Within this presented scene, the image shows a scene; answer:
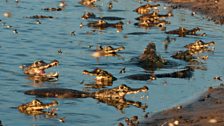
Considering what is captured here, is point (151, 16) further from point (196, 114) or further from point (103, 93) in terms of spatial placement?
point (196, 114)

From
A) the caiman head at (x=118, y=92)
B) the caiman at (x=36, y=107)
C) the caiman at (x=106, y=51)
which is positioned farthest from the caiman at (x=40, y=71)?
the caiman at (x=36, y=107)

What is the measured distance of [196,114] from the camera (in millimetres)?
17375

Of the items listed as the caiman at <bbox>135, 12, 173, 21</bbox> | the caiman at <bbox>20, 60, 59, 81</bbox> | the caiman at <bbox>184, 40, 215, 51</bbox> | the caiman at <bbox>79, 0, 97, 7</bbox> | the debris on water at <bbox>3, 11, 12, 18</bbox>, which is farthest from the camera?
the caiman at <bbox>79, 0, 97, 7</bbox>

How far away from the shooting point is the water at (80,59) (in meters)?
18.2

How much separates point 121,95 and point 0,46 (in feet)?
34.7

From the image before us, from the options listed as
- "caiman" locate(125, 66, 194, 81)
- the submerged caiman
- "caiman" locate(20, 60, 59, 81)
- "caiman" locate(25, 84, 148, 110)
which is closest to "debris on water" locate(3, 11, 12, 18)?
the submerged caiman

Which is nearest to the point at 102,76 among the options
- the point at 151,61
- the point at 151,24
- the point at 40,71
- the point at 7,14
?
the point at 40,71

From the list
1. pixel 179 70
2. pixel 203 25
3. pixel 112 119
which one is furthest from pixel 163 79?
pixel 203 25

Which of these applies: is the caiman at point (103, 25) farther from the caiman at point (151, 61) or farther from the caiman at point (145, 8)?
the caiman at point (151, 61)

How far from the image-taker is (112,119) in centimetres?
1747

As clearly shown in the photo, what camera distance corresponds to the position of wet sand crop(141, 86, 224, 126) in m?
16.1

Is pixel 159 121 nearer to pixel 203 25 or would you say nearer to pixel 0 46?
pixel 0 46

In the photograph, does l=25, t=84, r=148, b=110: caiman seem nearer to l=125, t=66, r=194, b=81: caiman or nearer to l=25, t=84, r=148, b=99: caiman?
l=25, t=84, r=148, b=99: caiman

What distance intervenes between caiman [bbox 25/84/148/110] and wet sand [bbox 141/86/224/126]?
1.78m
